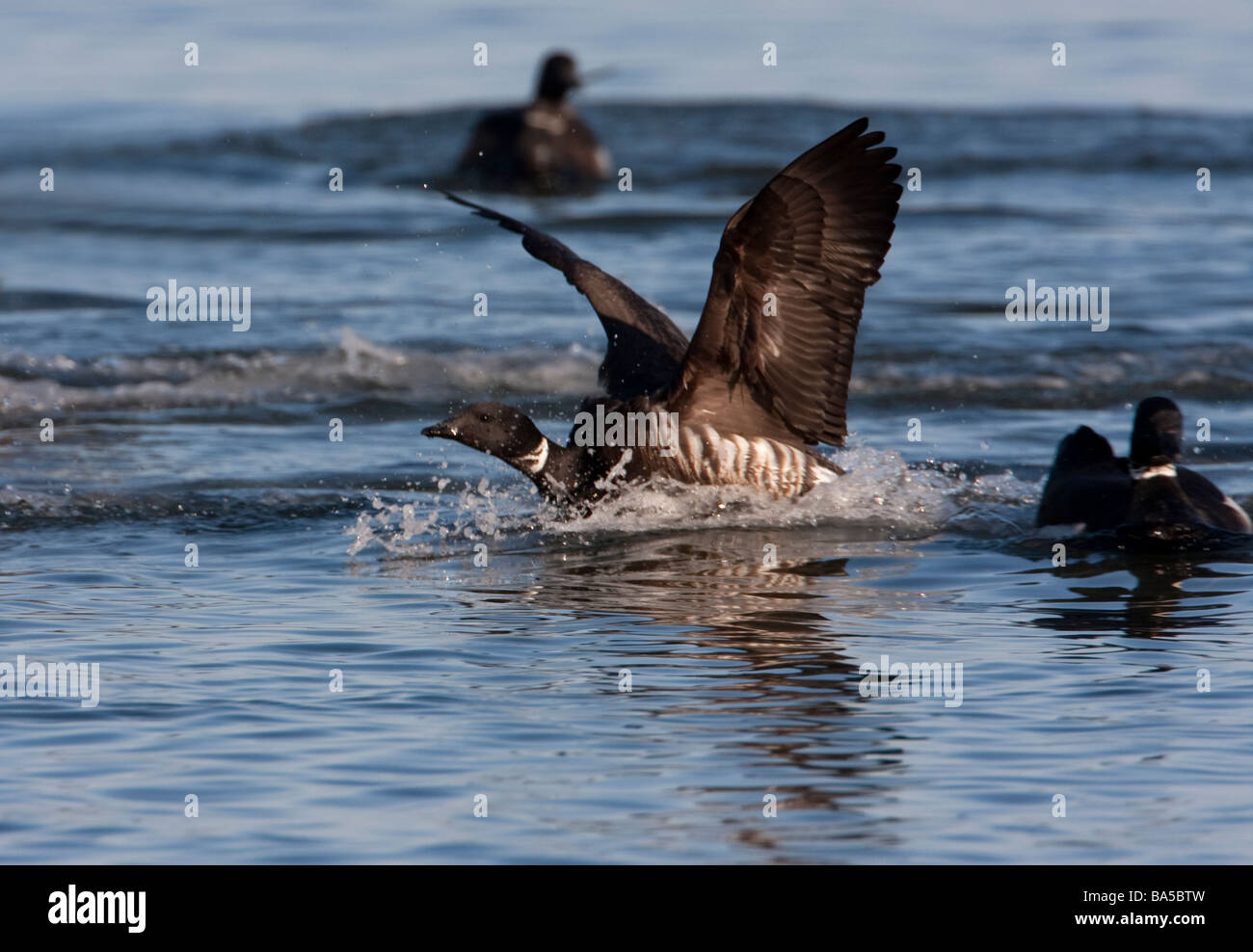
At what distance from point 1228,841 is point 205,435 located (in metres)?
7.19

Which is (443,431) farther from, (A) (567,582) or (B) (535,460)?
(A) (567,582)

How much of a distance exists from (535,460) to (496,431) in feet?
0.77

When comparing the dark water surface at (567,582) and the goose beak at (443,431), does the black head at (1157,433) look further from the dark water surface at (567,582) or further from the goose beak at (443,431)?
the goose beak at (443,431)

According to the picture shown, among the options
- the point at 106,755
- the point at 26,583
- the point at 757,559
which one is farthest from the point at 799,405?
the point at 106,755

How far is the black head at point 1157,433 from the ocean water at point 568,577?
1.38 feet

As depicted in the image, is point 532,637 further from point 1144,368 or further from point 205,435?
point 1144,368

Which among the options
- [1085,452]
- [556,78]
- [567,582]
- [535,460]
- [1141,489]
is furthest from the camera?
[556,78]

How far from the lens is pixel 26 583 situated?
7660 millimetres

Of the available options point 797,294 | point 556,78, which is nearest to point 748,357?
point 797,294

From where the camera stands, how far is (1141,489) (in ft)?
26.4

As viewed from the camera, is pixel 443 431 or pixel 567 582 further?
pixel 443 431

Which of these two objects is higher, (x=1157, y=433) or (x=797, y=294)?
(x=797, y=294)

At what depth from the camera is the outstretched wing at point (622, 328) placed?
9.05m

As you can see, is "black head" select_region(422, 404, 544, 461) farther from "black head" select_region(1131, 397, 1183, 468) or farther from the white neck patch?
"black head" select_region(1131, 397, 1183, 468)
